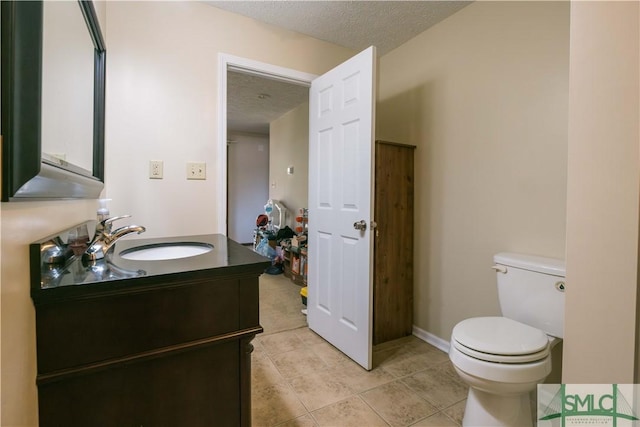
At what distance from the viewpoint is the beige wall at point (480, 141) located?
1553 millimetres

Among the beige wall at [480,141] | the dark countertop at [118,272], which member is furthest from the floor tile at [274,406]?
the beige wall at [480,141]

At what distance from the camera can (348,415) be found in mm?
1455

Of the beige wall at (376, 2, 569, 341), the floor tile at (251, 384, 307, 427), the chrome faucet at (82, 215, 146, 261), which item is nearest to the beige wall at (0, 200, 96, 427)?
the chrome faucet at (82, 215, 146, 261)

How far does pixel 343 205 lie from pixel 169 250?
42.6 inches

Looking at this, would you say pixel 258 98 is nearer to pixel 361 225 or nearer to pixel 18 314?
pixel 361 225

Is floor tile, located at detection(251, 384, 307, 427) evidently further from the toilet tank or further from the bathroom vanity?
the toilet tank

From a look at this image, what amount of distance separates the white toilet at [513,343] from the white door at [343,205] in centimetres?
63

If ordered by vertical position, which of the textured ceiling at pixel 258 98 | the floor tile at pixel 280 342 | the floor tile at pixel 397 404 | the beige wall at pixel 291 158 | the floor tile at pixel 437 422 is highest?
the textured ceiling at pixel 258 98

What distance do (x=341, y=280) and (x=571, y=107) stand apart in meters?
1.51

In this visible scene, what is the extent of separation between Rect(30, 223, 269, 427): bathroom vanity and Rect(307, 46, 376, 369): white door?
1.03 metres

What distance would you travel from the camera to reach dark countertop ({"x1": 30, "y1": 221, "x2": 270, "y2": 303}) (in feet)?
2.08

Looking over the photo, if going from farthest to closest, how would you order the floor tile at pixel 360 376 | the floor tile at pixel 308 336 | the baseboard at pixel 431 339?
the floor tile at pixel 308 336 → the baseboard at pixel 431 339 → the floor tile at pixel 360 376

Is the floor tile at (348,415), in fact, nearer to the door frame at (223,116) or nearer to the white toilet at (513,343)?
the white toilet at (513,343)

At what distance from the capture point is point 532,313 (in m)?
1.48
